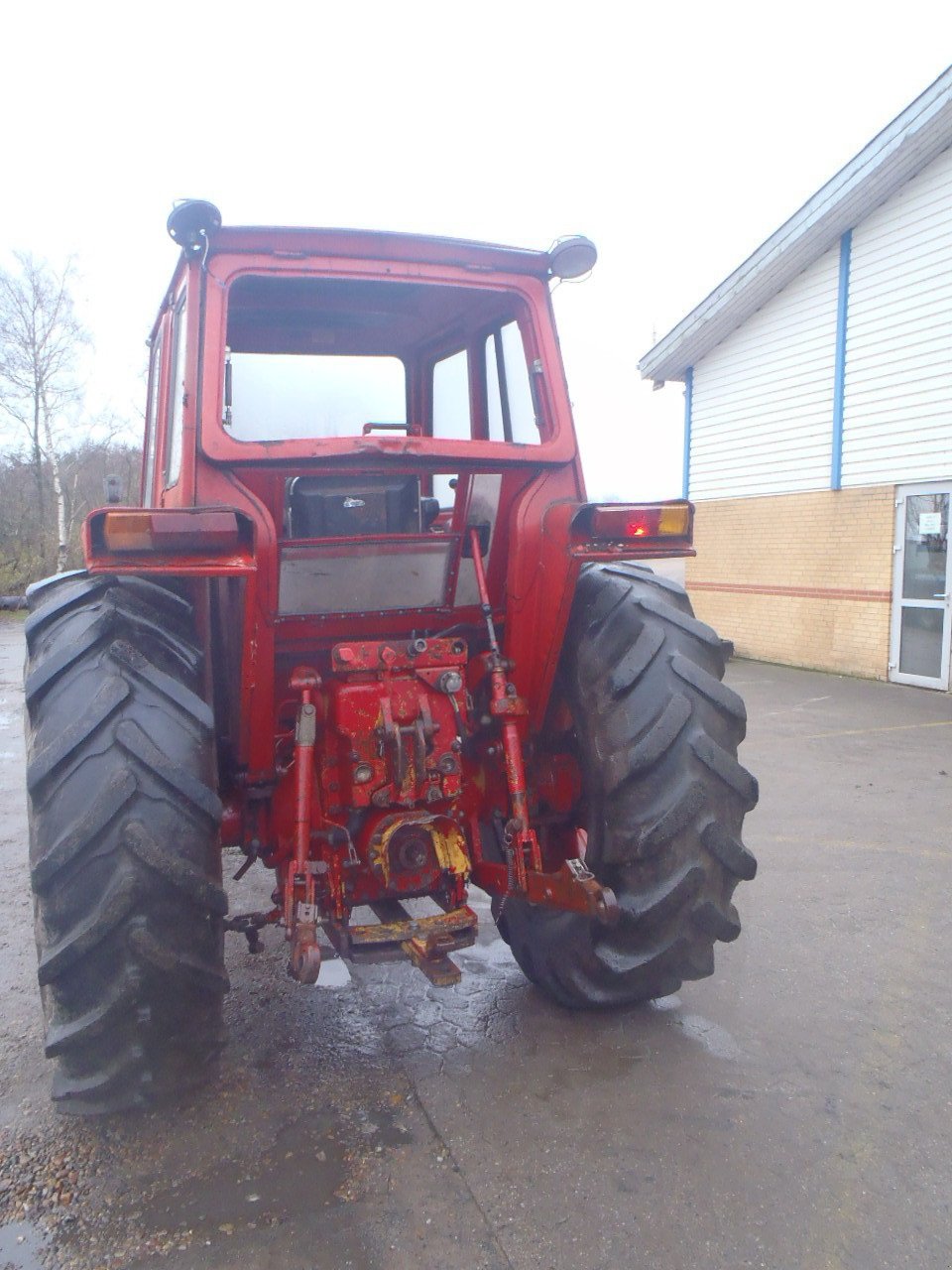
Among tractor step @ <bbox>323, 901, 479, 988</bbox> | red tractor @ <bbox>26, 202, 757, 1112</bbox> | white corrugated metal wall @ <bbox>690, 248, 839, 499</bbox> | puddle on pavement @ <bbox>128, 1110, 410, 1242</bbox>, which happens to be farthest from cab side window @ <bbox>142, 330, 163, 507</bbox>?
white corrugated metal wall @ <bbox>690, 248, 839, 499</bbox>

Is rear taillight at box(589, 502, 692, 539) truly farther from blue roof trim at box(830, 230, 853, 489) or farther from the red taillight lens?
blue roof trim at box(830, 230, 853, 489)

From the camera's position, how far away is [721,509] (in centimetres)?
1345

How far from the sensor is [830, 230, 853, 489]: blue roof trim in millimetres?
11117

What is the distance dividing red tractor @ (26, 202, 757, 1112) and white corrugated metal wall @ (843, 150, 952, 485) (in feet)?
25.7

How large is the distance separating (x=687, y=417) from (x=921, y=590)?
16.6ft

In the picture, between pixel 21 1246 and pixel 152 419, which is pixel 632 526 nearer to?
pixel 152 419

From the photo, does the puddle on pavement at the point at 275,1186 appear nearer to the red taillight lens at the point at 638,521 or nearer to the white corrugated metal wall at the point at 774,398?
the red taillight lens at the point at 638,521

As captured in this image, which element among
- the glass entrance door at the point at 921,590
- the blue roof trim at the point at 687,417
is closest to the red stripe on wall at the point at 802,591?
the glass entrance door at the point at 921,590

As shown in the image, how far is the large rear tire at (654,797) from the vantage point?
2.96 meters

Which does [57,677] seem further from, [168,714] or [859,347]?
[859,347]

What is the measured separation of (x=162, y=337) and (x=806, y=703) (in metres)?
7.76

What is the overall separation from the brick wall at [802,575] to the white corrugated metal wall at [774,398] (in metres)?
0.34

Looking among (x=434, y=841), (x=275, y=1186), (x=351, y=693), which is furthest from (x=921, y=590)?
(x=275, y=1186)

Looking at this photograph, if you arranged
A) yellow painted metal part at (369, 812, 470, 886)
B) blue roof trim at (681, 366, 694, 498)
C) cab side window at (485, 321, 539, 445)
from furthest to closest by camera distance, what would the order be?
blue roof trim at (681, 366, 694, 498) < cab side window at (485, 321, 539, 445) < yellow painted metal part at (369, 812, 470, 886)
